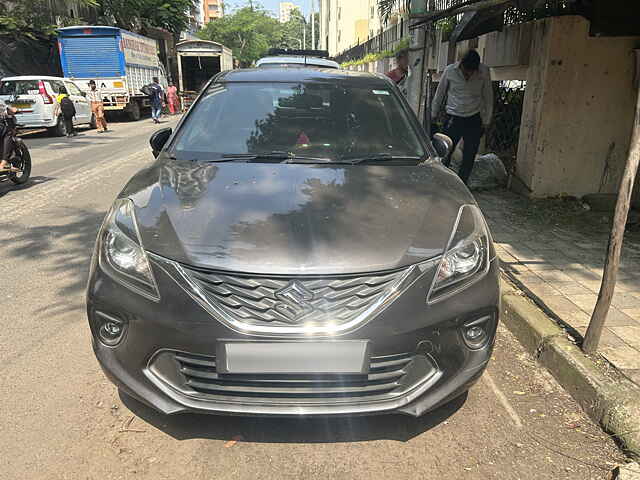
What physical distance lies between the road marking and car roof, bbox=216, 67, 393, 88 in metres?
2.25

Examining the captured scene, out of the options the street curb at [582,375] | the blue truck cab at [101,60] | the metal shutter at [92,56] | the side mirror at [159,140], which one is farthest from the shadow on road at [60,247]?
the metal shutter at [92,56]

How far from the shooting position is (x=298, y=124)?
348cm

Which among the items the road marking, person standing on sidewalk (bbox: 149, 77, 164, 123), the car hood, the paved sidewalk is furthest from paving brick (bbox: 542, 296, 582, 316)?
person standing on sidewalk (bbox: 149, 77, 164, 123)

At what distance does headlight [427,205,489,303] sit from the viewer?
7.27 ft

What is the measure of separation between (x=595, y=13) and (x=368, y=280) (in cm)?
498

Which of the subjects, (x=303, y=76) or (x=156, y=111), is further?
(x=156, y=111)

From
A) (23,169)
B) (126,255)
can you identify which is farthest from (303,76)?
(23,169)

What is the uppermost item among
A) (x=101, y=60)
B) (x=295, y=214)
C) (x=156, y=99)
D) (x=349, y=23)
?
(x=349, y=23)

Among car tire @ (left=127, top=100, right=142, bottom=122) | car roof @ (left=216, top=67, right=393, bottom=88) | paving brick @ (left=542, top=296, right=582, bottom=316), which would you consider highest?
car roof @ (left=216, top=67, right=393, bottom=88)

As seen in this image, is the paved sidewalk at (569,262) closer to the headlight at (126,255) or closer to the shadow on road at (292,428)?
the shadow on road at (292,428)

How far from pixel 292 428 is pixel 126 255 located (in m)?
1.12

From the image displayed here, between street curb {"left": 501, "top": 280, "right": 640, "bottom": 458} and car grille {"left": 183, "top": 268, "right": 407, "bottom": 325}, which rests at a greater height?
car grille {"left": 183, "top": 268, "right": 407, "bottom": 325}

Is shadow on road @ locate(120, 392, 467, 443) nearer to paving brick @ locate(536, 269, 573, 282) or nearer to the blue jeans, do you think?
paving brick @ locate(536, 269, 573, 282)

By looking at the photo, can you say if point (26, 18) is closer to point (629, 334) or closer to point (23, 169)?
point (23, 169)
